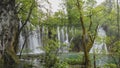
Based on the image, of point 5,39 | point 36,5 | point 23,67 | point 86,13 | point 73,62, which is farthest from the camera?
point 73,62

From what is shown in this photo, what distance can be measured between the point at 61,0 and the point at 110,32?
24587 mm

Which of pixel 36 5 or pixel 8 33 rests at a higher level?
pixel 36 5

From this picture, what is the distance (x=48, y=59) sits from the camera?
14305mm

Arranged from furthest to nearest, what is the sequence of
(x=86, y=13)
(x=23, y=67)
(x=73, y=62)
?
(x=73, y=62), (x=86, y=13), (x=23, y=67)

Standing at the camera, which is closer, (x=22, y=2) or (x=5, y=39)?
(x=5, y=39)

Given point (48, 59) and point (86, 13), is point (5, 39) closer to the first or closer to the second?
point (48, 59)

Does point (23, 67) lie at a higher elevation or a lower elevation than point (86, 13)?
lower

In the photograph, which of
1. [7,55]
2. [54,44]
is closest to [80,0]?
[54,44]

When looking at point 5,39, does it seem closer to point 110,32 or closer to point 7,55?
point 7,55

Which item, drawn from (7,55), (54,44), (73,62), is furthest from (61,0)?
(7,55)

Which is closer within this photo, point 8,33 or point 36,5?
point 8,33

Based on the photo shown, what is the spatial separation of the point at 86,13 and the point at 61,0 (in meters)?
3.55

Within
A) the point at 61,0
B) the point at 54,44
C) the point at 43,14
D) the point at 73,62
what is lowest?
the point at 73,62

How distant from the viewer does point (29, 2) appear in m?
19.1
